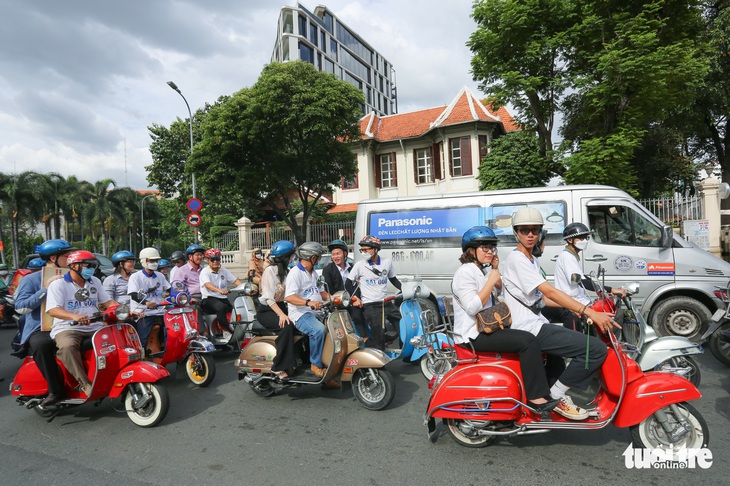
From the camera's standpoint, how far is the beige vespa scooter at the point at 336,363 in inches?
184

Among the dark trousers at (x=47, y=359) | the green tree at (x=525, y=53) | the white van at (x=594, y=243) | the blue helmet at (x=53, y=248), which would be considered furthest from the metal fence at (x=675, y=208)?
the dark trousers at (x=47, y=359)

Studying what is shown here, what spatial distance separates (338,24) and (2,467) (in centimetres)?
6446

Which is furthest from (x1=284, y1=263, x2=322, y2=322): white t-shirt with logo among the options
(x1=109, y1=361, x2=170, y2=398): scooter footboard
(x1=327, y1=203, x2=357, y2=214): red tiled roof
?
(x1=327, y1=203, x2=357, y2=214): red tiled roof

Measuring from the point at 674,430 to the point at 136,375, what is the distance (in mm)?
4425

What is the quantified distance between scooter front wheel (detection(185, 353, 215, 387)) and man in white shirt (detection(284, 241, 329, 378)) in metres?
1.60

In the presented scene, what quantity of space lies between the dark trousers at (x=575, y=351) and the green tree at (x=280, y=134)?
15.3 meters

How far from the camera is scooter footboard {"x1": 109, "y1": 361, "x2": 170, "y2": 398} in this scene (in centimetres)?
432

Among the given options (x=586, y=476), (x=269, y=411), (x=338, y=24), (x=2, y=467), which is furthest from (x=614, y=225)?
(x=338, y=24)

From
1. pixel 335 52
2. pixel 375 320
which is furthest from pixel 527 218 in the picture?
pixel 335 52

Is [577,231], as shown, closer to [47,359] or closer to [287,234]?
[47,359]

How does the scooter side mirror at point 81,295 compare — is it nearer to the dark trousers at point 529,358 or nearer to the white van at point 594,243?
the dark trousers at point 529,358

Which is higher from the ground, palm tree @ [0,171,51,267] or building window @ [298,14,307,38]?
building window @ [298,14,307,38]

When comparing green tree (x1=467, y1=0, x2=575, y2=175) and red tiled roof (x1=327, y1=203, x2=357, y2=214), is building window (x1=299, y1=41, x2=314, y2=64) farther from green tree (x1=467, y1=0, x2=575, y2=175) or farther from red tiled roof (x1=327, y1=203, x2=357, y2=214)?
green tree (x1=467, y1=0, x2=575, y2=175)

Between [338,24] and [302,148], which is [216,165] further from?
[338,24]
